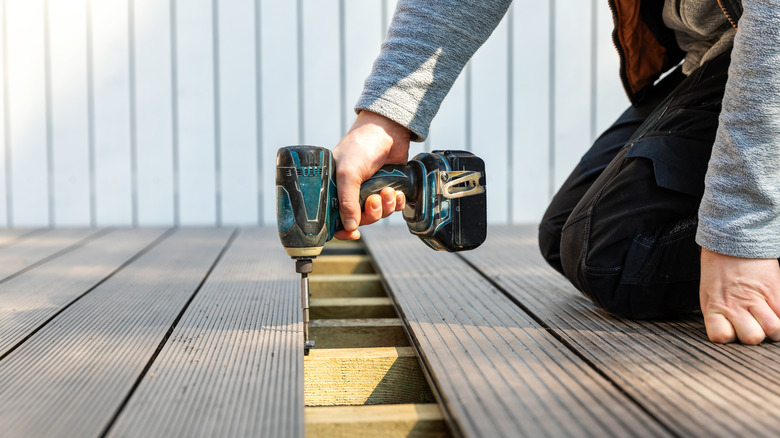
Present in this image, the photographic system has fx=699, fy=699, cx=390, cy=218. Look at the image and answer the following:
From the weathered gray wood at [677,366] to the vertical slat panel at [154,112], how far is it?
6.58 ft

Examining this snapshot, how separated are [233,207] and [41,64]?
3.29ft

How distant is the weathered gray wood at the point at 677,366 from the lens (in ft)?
2.60

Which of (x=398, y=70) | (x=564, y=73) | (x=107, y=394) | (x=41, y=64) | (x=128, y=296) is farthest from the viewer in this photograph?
(x=564, y=73)

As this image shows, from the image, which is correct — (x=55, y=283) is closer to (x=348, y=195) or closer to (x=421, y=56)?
(x=348, y=195)

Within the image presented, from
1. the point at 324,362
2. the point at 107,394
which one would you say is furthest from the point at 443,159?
the point at 107,394

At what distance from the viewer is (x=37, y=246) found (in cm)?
242

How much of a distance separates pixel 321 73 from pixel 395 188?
187cm

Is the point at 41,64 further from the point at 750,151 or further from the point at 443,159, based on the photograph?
the point at 750,151

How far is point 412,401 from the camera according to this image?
1.11 meters

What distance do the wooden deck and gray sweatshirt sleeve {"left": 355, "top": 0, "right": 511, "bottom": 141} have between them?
39cm

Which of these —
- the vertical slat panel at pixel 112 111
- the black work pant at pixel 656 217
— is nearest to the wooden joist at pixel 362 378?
the black work pant at pixel 656 217

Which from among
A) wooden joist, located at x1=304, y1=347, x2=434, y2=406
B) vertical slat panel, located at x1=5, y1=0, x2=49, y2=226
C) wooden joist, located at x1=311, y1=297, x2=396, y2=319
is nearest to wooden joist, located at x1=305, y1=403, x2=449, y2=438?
wooden joist, located at x1=304, y1=347, x2=434, y2=406

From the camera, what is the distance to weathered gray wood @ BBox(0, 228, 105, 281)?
202 centimetres

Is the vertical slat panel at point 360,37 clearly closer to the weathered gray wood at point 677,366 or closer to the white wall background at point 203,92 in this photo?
the white wall background at point 203,92
